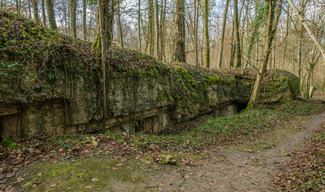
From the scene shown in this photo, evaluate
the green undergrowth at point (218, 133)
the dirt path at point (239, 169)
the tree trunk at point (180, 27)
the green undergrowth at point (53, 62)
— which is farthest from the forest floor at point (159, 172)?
the tree trunk at point (180, 27)

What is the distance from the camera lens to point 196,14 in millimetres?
18281

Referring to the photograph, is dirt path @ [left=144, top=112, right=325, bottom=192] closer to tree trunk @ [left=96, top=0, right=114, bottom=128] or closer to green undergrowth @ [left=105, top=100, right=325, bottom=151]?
green undergrowth @ [left=105, top=100, right=325, bottom=151]

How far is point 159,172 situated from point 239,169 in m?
2.23

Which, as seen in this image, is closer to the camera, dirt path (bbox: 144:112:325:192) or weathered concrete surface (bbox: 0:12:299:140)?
dirt path (bbox: 144:112:325:192)

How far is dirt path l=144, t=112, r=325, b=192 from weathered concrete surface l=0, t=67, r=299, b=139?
3.25m

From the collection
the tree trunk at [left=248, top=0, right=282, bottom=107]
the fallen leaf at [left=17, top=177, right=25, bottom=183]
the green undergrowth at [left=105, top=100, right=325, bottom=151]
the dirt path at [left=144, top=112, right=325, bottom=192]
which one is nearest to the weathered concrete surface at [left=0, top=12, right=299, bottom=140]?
the green undergrowth at [left=105, top=100, right=325, bottom=151]

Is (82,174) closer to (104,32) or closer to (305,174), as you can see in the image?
(104,32)

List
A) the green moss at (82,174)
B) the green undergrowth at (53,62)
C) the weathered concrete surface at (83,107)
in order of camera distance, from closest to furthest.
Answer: the green moss at (82,174) → the green undergrowth at (53,62) → the weathered concrete surface at (83,107)

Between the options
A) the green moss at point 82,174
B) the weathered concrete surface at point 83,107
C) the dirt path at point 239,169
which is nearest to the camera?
the green moss at point 82,174

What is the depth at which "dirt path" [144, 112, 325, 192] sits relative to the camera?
3742mm

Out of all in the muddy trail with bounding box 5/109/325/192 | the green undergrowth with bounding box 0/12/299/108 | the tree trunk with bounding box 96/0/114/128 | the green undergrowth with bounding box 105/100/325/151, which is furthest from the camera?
the tree trunk with bounding box 96/0/114/128

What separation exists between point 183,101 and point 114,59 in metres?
4.63

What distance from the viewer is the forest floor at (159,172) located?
321cm

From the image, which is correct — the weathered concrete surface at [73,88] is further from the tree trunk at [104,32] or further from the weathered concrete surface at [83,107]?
the tree trunk at [104,32]
